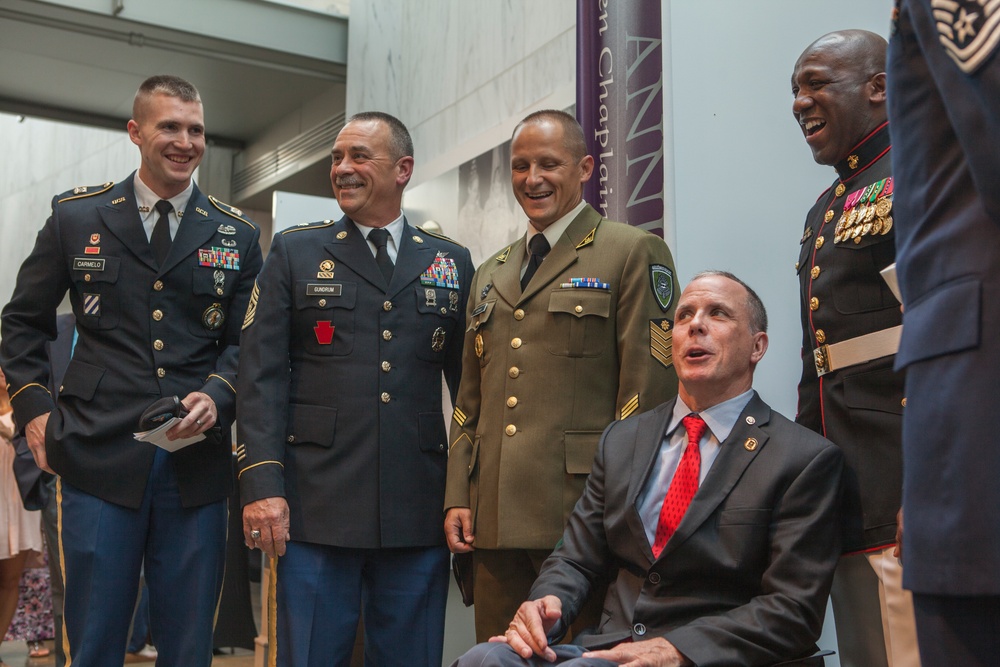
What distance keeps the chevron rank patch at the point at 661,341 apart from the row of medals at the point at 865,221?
0.40 m

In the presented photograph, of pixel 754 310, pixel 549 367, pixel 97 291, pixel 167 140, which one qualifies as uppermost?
pixel 167 140

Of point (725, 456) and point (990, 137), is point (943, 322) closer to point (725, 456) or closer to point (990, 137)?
point (990, 137)

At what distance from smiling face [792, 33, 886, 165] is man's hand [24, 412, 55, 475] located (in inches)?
74.3

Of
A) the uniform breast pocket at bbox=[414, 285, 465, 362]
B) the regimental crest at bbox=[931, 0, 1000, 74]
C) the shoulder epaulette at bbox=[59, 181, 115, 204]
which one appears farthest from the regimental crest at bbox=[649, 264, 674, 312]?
the shoulder epaulette at bbox=[59, 181, 115, 204]

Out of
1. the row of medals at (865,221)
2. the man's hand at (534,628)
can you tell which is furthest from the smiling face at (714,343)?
the man's hand at (534,628)

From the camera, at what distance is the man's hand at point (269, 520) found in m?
2.31

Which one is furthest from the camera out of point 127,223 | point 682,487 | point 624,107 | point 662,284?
point 624,107

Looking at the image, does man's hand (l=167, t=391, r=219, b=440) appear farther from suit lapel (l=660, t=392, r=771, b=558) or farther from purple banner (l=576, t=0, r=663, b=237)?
purple banner (l=576, t=0, r=663, b=237)

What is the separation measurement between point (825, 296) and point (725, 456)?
0.37m

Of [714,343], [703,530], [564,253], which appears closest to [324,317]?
[564,253]

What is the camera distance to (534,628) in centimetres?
182

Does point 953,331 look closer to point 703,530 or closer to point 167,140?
point 703,530

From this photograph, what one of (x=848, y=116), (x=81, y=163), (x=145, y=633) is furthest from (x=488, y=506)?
(x=81, y=163)

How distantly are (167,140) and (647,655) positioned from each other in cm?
Answer: 173
